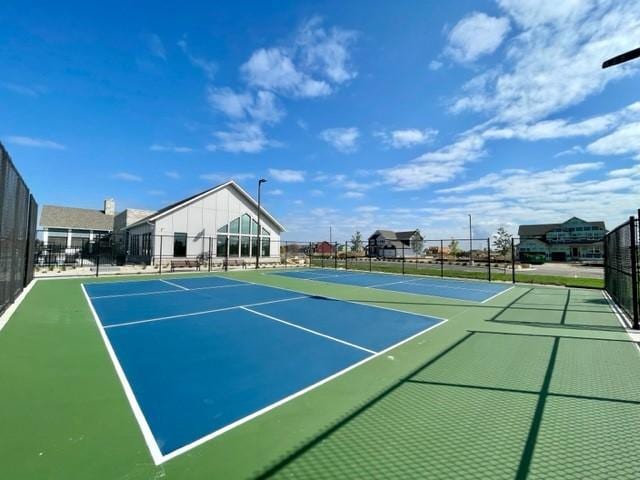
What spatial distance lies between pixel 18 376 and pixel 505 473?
574 centimetres

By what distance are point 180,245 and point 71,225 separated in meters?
21.7

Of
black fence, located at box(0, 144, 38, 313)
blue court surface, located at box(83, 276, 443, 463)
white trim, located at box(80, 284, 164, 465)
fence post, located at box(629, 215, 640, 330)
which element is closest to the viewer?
white trim, located at box(80, 284, 164, 465)

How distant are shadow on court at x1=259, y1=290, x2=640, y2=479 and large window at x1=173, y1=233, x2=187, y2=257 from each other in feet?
77.8

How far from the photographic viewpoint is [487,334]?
6.42 m

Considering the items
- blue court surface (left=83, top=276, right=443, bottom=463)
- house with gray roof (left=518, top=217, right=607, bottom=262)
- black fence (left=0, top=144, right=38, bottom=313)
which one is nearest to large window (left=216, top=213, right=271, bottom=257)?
blue court surface (left=83, top=276, right=443, bottom=463)

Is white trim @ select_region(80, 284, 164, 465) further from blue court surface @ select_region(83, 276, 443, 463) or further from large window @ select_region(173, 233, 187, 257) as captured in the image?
large window @ select_region(173, 233, 187, 257)

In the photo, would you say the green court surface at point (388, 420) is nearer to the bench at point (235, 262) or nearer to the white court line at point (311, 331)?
the white court line at point (311, 331)

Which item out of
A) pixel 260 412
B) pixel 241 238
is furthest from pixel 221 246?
pixel 260 412

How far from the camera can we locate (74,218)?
37.6 metres

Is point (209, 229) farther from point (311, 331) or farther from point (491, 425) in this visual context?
point (491, 425)

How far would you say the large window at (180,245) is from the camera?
965 inches

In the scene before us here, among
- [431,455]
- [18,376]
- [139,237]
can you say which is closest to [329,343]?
[431,455]

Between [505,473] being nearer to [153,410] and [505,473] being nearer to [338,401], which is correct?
[338,401]

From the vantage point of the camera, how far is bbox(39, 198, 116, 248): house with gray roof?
3528 centimetres
